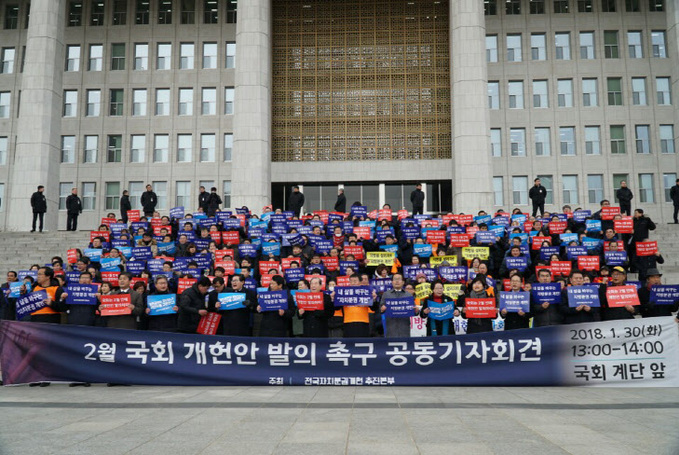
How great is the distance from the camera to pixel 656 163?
3894 centimetres

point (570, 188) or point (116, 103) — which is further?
point (116, 103)

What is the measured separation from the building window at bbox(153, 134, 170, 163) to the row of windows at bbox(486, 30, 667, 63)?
22.5 metres

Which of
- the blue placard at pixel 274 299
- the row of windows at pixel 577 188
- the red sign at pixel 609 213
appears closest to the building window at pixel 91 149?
the row of windows at pixel 577 188

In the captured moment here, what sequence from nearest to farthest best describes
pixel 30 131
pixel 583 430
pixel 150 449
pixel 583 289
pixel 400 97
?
1. pixel 150 449
2. pixel 583 430
3. pixel 583 289
4. pixel 30 131
5. pixel 400 97

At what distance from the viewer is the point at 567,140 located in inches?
1556

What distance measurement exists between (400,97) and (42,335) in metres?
30.9

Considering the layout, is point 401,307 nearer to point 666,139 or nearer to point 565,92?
point 565,92

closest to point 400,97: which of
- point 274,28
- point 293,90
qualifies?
point 293,90

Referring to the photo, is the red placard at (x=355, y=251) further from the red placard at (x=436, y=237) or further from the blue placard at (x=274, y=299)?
the blue placard at (x=274, y=299)

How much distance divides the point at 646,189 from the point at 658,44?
993 cm

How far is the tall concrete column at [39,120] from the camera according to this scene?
33.1m

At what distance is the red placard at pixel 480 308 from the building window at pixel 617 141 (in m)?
32.6

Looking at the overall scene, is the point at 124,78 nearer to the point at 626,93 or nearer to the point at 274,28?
the point at 274,28

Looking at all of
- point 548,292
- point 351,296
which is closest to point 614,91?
point 548,292
